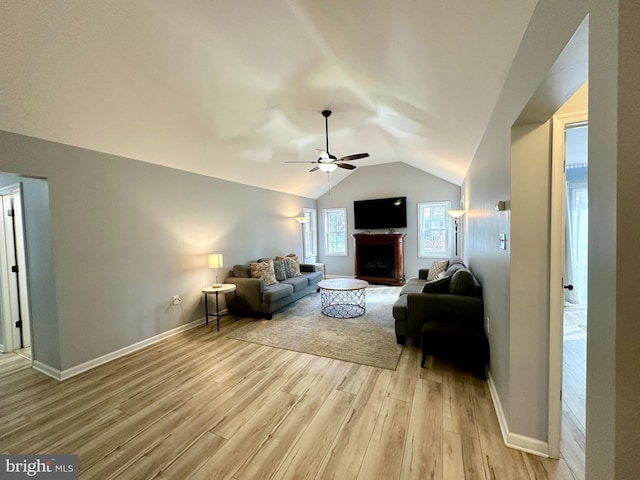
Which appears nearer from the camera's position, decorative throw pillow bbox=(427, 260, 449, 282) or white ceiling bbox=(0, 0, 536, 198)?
white ceiling bbox=(0, 0, 536, 198)

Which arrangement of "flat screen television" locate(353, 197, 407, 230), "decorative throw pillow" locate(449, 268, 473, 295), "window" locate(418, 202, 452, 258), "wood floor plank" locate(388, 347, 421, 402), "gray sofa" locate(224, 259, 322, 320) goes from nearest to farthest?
"wood floor plank" locate(388, 347, 421, 402)
"decorative throw pillow" locate(449, 268, 473, 295)
"gray sofa" locate(224, 259, 322, 320)
"window" locate(418, 202, 452, 258)
"flat screen television" locate(353, 197, 407, 230)

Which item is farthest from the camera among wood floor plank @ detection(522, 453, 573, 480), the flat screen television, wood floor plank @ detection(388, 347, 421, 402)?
the flat screen television

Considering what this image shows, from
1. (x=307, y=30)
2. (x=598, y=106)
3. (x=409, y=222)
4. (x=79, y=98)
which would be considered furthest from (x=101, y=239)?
(x=409, y=222)

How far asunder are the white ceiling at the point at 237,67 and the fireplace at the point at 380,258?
3183mm

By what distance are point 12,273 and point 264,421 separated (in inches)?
152

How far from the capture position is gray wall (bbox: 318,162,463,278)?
6449 millimetres

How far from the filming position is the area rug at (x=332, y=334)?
298 cm

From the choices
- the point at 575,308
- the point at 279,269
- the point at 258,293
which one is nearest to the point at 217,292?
the point at 258,293

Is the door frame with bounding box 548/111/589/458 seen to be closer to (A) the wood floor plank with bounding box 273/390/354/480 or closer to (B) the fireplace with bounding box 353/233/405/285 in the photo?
(A) the wood floor plank with bounding box 273/390/354/480

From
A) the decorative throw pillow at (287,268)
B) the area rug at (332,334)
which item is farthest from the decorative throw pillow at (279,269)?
the area rug at (332,334)

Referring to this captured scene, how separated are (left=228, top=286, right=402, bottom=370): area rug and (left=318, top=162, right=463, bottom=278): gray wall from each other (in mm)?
2448

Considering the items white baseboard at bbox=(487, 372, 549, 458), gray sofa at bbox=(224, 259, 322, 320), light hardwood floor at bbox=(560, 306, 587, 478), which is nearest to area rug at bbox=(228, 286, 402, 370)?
gray sofa at bbox=(224, 259, 322, 320)

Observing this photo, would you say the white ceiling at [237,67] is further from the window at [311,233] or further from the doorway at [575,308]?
the window at [311,233]

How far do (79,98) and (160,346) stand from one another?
2906 millimetres
